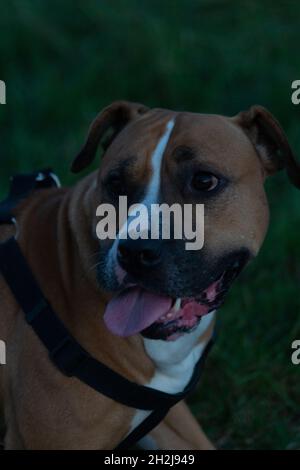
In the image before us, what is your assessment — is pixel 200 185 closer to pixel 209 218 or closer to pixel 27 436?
pixel 209 218

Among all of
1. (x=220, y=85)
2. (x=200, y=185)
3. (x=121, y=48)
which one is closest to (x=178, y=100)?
(x=220, y=85)

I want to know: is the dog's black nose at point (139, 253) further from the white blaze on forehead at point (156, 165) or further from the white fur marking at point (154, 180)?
the white blaze on forehead at point (156, 165)

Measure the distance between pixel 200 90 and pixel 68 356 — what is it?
342cm

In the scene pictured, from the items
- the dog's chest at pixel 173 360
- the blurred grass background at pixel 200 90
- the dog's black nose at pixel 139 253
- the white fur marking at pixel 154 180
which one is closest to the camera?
the dog's black nose at pixel 139 253

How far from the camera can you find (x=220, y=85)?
6.12 meters

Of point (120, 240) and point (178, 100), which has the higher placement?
point (120, 240)

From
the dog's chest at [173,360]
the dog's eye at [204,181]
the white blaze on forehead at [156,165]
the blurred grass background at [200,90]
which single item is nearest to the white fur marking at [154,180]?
the white blaze on forehead at [156,165]

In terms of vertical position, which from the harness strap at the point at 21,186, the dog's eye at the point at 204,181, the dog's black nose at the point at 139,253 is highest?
the dog's eye at the point at 204,181

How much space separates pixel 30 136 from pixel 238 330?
7.38ft

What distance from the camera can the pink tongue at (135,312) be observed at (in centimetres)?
294

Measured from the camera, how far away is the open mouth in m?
2.96

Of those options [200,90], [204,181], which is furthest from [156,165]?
[200,90]

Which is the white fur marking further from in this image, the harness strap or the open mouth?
the harness strap
